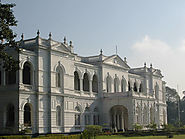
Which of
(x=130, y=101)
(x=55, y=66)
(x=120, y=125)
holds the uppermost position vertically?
(x=55, y=66)

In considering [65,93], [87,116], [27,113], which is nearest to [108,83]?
[87,116]

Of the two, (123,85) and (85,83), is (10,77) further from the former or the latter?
(123,85)

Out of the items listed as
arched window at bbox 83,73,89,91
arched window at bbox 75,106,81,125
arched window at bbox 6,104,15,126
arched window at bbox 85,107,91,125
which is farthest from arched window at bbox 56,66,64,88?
arched window at bbox 83,73,89,91

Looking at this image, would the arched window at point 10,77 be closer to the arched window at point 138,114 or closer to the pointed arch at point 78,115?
the pointed arch at point 78,115

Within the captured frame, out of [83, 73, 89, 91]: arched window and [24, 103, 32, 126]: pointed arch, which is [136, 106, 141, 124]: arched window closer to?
[83, 73, 89, 91]: arched window

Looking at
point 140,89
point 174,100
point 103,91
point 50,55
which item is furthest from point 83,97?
point 174,100

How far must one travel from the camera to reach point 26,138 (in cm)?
3472

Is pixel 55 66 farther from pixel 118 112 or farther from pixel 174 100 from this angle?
pixel 174 100

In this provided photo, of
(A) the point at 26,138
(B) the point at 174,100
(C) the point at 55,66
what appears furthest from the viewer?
(B) the point at 174,100

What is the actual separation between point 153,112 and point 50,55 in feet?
81.6

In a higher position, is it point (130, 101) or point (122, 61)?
point (122, 61)

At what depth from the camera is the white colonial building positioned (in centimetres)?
4159

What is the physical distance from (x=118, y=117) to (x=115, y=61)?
9.58 m

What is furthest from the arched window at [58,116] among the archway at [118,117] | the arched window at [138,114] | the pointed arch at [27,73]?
the arched window at [138,114]
